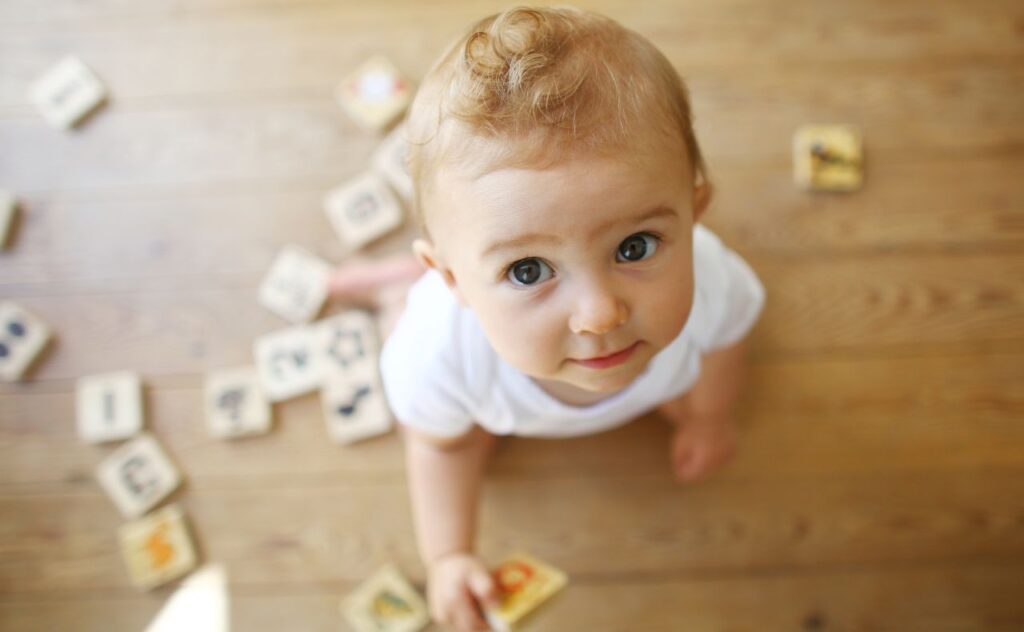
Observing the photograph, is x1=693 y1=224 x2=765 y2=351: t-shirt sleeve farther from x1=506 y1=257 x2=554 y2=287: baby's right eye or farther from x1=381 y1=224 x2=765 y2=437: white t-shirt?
x1=506 y1=257 x2=554 y2=287: baby's right eye

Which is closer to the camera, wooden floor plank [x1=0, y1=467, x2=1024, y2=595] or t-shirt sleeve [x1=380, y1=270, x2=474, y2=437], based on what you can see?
t-shirt sleeve [x1=380, y1=270, x2=474, y2=437]

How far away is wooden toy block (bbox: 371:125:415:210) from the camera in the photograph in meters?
1.30

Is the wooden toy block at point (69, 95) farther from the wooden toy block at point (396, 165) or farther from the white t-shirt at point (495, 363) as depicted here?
the white t-shirt at point (495, 363)

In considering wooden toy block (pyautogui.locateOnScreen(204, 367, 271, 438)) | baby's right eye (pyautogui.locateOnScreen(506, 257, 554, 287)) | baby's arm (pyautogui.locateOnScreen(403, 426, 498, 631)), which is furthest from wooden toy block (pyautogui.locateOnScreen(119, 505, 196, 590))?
baby's right eye (pyautogui.locateOnScreen(506, 257, 554, 287))

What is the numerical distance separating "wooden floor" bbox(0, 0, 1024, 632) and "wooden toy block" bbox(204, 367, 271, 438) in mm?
26

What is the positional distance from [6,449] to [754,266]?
1.15m

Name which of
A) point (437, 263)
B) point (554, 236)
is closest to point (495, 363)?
point (437, 263)

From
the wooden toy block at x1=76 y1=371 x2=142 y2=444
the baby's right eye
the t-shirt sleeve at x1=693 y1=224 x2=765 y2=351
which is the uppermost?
the baby's right eye

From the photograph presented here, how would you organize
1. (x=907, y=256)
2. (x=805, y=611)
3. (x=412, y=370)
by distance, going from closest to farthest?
(x=412, y=370)
(x=805, y=611)
(x=907, y=256)

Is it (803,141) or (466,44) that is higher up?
(466,44)

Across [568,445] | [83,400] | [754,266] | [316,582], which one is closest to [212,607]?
[316,582]

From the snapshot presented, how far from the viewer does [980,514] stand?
3.70 ft

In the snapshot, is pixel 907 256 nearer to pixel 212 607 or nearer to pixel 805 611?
pixel 805 611

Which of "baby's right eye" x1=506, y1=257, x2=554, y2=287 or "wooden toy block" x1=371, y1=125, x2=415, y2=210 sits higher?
"baby's right eye" x1=506, y1=257, x2=554, y2=287
